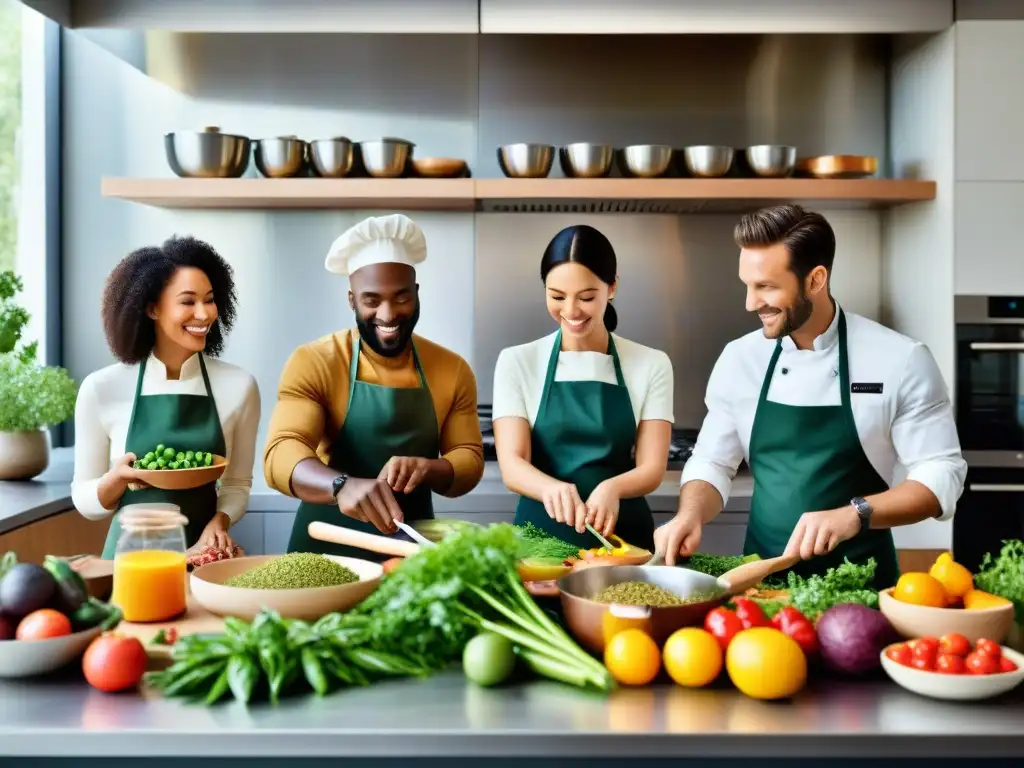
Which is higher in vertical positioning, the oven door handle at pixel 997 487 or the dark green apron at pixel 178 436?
the dark green apron at pixel 178 436

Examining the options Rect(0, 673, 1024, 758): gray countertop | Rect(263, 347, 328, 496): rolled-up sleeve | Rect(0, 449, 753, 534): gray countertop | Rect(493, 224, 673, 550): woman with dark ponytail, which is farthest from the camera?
Rect(0, 449, 753, 534): gray countertop

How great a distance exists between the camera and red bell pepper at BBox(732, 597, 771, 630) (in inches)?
59.5

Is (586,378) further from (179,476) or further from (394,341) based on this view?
(179,476)

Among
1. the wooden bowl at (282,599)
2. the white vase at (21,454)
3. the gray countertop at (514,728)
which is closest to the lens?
the gray countertop at (514,728)

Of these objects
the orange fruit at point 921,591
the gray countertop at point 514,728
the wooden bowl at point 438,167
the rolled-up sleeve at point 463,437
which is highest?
the wooden bowl at point 438,167

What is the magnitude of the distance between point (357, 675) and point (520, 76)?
3.34m

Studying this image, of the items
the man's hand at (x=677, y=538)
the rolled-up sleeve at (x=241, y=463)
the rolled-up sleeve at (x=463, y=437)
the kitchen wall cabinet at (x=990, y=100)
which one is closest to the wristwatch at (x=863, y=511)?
the man's hand at (x=677, y=538)

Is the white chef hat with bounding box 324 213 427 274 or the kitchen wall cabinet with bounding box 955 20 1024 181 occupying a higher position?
the kitchen wall cabinet with bounding box 955 20 1024 181

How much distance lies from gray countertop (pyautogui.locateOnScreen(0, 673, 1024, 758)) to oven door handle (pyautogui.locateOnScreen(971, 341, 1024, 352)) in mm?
2580

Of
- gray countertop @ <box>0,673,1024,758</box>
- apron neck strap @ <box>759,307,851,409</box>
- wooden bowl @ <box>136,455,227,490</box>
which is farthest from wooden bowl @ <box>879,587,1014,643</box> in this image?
wooden bowl @ <box>136,455,227,490</box>

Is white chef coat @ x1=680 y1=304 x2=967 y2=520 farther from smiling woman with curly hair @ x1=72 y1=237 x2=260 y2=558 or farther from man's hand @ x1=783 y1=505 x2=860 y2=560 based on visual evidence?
smiling woman with curly hair @ x1=72 y1=237 x2=260 y2=558

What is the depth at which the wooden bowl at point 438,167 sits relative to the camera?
379 cm

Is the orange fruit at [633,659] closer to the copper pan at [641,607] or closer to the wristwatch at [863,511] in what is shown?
the copper pan at [641,607]

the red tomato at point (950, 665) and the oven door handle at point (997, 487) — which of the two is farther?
the oven door handle at point (997, 487)
